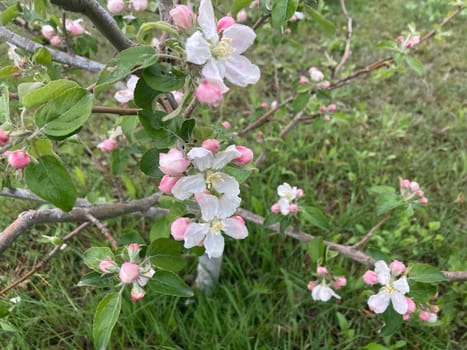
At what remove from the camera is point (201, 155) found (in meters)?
0.84

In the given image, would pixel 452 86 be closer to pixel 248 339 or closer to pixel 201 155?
pixel 248 339

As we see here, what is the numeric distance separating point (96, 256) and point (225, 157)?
1.55 ft

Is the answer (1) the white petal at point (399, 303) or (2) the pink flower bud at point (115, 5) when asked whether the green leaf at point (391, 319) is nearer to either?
(1) the white petal at point (399, 303)

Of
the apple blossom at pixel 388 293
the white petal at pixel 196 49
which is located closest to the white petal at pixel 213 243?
the white petal at pixel 196 49

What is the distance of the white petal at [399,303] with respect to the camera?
1.33 meters

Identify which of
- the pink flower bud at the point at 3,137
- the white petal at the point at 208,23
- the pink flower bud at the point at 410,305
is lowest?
the pink flower bud at the point at 410,305

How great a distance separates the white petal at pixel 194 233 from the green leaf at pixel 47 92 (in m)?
0.41

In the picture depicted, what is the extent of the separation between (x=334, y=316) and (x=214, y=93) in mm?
1540

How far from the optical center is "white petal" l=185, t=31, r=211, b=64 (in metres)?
0.76

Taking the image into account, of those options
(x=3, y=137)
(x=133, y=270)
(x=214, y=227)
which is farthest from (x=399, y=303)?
(x=3, y=137)

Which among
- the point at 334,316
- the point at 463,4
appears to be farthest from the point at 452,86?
the point at 334,316

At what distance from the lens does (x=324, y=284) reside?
68.3 inches

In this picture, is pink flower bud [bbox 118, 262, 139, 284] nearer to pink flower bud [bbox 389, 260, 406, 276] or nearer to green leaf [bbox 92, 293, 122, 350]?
green leaf [bbox 92, 293, 122, 350]

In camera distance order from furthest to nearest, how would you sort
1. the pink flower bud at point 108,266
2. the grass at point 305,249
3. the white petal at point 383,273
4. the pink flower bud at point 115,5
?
the grass at point 305,249
the pink flower bud at point 115,5
the white petal at point 383,273
the pink flower bud at point 108,266
